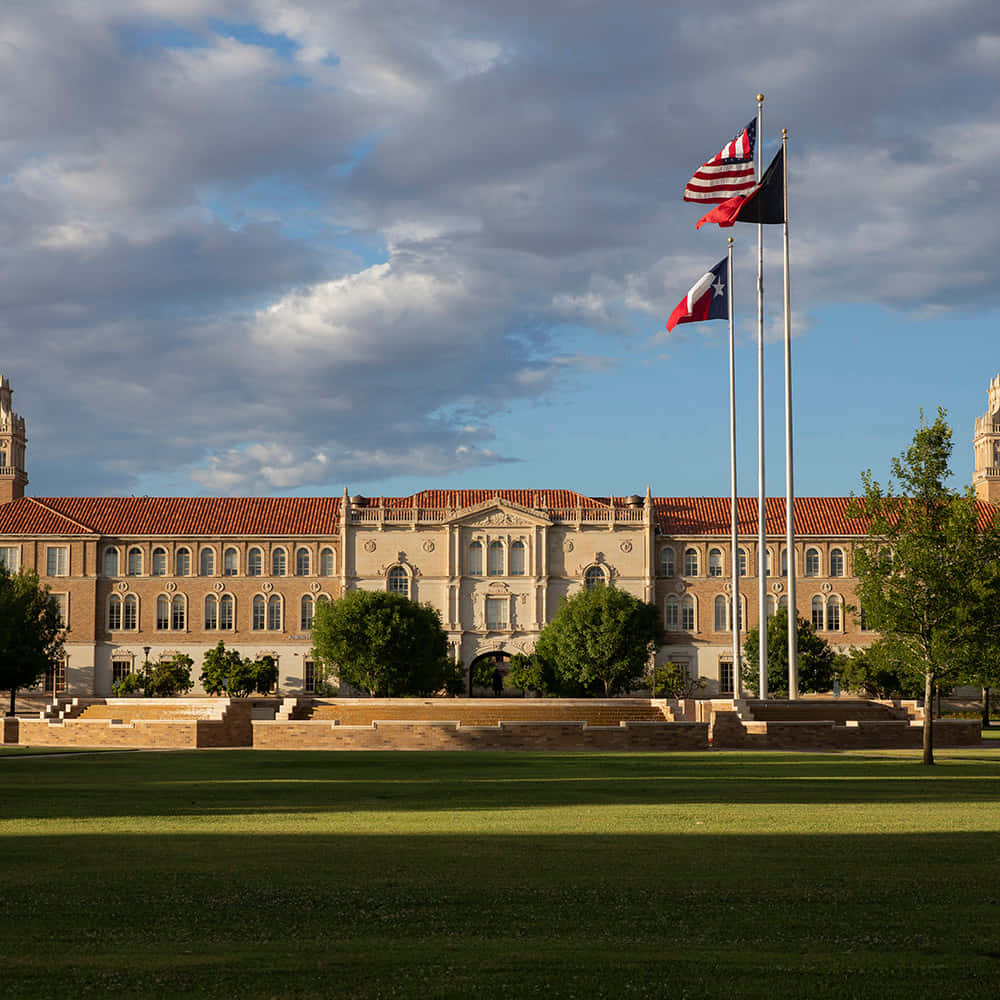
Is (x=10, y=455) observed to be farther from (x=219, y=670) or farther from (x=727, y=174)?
(x=727, y=174)

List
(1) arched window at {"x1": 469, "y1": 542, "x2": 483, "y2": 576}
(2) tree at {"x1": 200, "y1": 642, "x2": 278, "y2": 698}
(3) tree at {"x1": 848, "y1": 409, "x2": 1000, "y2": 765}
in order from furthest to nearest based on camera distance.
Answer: (1) arched window at {"x1": 469, "y1": 542, "x2": 483, "y2": 576} → (2) tree at {"x1": 200, "y1": 642, "x2": 278, "y2": 698} → (3) tree at {"x1": 848, "y1": 409, "x2": 1000, "y2": 765}

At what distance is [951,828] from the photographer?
19.1 meters

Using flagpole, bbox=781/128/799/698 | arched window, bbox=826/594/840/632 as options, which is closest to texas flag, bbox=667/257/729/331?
flagpole, bbox=781/128/799/698

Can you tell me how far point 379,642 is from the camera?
260 feet

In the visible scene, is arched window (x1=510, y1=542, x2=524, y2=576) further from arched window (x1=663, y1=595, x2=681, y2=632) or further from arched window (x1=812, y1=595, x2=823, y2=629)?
arched window (x1=812, y1=595, x2=823, y2=629)

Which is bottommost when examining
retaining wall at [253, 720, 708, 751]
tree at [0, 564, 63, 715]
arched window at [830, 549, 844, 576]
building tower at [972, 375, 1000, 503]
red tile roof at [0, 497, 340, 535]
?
retaining wall at [253, 720, 708, 751]

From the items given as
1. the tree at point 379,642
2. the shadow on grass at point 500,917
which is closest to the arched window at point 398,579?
the tree at point 379,642

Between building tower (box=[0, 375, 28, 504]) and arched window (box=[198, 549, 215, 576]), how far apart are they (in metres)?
17.6

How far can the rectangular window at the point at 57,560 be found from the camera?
106 metres

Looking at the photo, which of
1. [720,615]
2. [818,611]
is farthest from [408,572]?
[818,611]

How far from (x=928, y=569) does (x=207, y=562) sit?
260 feet

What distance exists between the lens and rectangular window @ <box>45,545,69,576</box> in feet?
348

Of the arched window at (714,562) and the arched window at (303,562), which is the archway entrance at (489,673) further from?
the arched window at (714,562)

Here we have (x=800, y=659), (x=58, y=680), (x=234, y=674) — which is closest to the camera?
(x=800, y=659)
